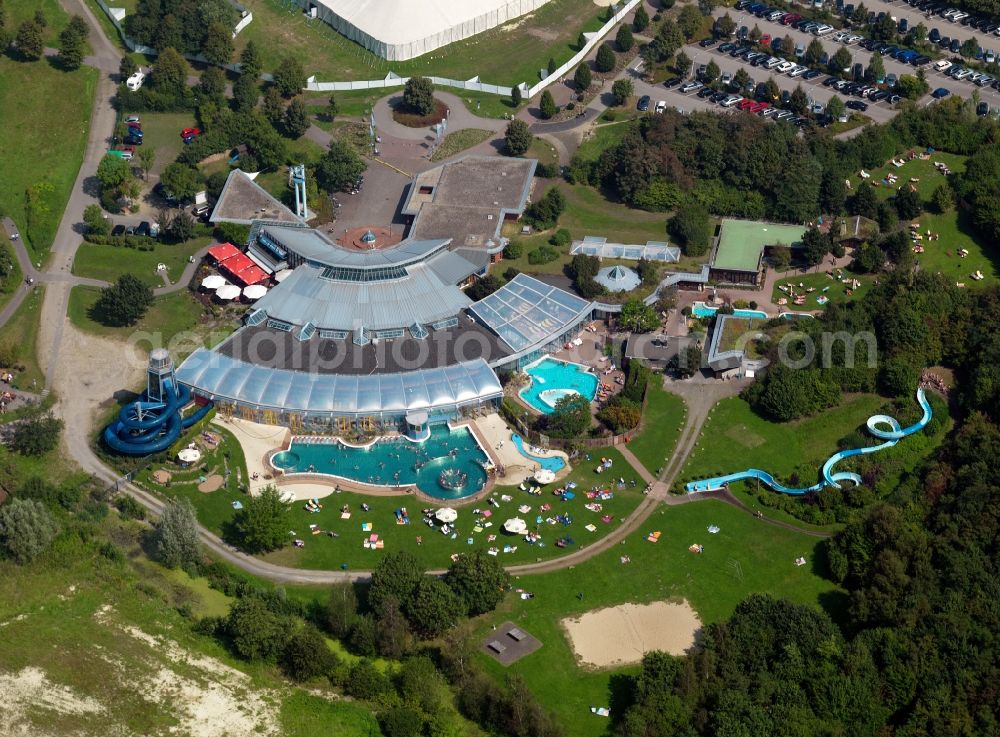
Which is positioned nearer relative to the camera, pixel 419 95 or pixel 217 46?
pixel 419 95

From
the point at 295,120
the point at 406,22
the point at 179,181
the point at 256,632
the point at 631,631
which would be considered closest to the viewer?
the point at 256,632

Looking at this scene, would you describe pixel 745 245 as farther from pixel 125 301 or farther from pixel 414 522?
pixel 125 301

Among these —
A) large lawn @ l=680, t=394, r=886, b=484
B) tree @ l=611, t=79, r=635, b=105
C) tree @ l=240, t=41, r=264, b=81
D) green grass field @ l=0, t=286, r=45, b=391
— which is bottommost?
green grass field @ l=0, t=286, r=45, b=391

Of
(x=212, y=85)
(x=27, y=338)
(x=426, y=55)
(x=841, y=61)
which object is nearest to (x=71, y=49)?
(x=212, y=85)

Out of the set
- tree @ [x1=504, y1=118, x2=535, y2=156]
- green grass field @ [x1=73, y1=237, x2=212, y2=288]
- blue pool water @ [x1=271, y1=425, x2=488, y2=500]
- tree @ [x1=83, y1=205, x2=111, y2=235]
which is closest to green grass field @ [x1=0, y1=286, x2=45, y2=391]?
green grass field @ [x1=73, y1=237, x2=212, y2=288]

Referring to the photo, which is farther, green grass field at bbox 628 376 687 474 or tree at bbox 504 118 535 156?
tree at bbox 504 118 535 156

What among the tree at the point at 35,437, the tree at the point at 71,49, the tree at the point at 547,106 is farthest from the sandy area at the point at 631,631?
the tree at the point at 71,49

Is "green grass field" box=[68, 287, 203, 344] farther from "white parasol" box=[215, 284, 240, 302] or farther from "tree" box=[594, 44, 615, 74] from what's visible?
"tree" box=[594, 44, 615, 74]
